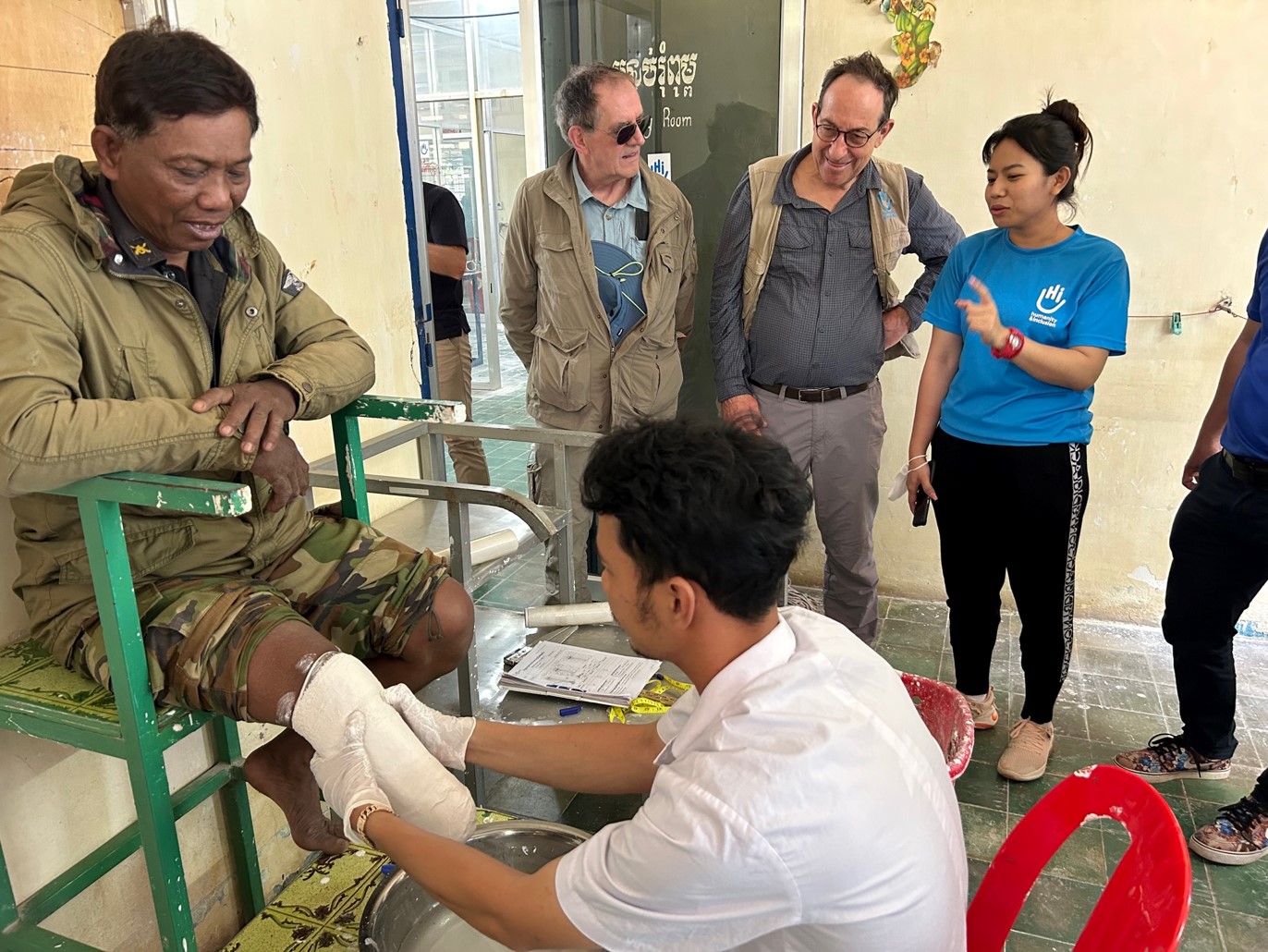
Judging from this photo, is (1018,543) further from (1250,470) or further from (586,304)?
(586,304)

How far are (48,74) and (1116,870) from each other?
1953mm

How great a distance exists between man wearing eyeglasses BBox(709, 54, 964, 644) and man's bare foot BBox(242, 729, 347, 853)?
147 centimetres

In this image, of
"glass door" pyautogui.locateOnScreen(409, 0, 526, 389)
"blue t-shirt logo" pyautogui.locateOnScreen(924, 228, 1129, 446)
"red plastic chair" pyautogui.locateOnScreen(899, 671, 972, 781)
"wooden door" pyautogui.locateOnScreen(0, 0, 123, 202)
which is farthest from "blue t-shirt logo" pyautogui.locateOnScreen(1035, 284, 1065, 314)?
"glass door" pyautogui.locateOnScreen(409, 0, 526, 389)

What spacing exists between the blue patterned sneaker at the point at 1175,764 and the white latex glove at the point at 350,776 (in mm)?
2016

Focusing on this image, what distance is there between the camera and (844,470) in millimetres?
2719

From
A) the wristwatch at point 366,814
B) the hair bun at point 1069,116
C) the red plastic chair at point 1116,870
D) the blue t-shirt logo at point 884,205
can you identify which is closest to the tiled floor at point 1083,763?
the red plastic chair at point 1116,870

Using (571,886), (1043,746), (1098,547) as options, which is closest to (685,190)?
(1098,547)

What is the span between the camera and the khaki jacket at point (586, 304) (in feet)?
8.84

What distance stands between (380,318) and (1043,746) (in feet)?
6.87

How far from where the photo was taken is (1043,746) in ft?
7.94

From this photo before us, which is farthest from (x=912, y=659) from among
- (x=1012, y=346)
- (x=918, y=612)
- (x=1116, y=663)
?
(x=1012, y=346)

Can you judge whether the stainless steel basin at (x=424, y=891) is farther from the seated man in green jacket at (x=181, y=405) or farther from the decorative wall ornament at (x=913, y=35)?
the decorative wall ornament at (x=913, y=35)

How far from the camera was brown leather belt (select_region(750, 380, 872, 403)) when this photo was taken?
8.64ft

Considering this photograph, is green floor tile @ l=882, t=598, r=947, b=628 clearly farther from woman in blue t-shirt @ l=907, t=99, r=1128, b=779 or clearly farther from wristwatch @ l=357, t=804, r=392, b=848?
wristwatch @ l=357, t=804, r=392, b=848
